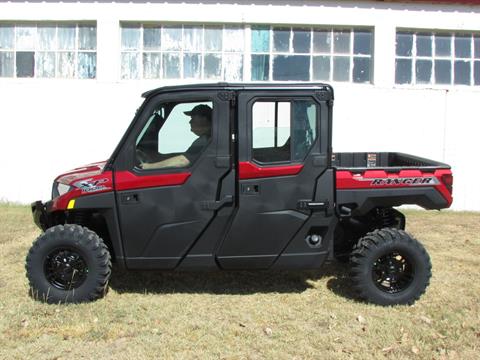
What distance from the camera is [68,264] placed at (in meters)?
4.70

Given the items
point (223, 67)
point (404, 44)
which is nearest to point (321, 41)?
point (404, 44)

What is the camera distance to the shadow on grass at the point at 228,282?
5.23 m

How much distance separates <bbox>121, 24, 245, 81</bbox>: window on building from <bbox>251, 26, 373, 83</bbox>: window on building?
41 centimetres

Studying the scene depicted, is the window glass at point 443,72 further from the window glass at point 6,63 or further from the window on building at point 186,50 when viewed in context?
the window glass at point 6,63

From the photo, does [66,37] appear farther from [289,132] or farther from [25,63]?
[289,132]

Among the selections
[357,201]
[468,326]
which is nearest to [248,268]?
[357,201]

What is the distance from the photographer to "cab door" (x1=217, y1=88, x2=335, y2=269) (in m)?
4.61

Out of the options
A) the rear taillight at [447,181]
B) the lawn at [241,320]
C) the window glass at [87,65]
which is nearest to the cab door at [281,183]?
the lawn at [241,320]

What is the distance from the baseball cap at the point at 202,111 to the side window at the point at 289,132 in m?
0.40

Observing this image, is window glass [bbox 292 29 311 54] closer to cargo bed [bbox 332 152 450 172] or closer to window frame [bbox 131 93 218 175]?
cargo bed [bbox 332 152 450 172]

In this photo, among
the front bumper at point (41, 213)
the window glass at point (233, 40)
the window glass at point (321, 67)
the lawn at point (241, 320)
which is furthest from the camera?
the window glass at point (321, 67)

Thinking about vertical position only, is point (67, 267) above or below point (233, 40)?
below

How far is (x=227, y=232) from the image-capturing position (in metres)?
4.68

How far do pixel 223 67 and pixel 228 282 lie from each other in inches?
220
